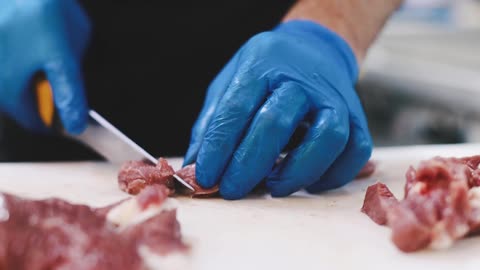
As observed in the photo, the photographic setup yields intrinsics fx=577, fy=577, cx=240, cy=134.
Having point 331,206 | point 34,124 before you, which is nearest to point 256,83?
point 331,206

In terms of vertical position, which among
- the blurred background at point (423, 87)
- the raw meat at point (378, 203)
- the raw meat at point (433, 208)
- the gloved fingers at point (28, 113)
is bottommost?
the blurred background at point (423, 87)

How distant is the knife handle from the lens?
7.57 feet

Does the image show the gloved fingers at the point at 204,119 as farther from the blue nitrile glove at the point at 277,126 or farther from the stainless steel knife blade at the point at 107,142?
the stainless steel knife blade at the point at 107,142

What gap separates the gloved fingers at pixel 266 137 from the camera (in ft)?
5.38

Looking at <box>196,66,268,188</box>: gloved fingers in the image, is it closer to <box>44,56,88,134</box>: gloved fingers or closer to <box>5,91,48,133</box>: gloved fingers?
<box>44,56,88,134</box>: gloved fingers

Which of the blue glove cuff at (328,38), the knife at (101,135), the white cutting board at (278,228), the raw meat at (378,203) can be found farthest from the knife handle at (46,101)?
the raw meat at (378,203)

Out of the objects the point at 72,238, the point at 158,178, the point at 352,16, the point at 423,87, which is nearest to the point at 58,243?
the point at 72,238

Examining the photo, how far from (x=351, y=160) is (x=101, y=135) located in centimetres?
92

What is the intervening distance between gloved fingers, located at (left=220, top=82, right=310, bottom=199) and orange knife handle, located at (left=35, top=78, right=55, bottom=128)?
98 centimetres

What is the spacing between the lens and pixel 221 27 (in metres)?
2.75

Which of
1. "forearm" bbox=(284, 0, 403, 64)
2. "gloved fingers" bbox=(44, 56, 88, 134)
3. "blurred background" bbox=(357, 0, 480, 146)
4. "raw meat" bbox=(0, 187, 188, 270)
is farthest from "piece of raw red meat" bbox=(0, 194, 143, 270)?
"blurred background" bbox=(357, 0, 480, 146)

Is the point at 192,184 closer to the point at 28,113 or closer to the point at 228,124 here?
the point at 228,124

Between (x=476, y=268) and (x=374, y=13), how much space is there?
55.4 inches

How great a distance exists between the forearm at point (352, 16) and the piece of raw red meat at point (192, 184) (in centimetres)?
85
